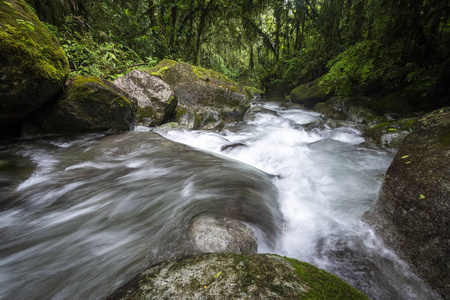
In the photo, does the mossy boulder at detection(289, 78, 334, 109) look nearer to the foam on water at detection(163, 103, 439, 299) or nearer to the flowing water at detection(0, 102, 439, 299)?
the foam on water at detection(163, 103, 439, 299)

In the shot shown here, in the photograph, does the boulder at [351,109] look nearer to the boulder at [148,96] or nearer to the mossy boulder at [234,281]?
the boulder at [148,96]

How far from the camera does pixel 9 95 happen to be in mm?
3105

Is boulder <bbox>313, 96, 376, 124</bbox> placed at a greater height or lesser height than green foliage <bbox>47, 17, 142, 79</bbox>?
lesser

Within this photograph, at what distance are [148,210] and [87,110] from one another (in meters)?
3.15

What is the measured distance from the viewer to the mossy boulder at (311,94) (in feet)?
38.6

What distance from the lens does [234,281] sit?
3.47 feet

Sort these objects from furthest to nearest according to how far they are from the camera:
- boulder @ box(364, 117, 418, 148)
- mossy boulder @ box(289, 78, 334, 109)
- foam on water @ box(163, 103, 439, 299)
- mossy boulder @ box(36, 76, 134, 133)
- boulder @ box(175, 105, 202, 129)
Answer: mossy boulder @ box(289, 78, 334, 109) < boulder @ box(175, 105, 202, 129) < boulder @ box(364, 117, 418, 148) < mossy boulder @ box(36, 76, 134, 133) < foam on water @ box(163, 103, 439, 299)

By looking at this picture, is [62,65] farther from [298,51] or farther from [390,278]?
[298,51]

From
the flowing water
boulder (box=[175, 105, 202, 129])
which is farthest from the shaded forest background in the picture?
the flowing water

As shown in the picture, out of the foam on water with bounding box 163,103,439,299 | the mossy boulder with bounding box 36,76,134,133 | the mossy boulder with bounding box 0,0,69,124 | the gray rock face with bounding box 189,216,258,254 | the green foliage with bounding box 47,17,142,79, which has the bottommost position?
the foam on water with bounding box 163,103,439,299

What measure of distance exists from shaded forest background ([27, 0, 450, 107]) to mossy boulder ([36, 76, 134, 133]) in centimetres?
253

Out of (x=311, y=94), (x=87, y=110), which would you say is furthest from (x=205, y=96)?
(x=311, y=94)

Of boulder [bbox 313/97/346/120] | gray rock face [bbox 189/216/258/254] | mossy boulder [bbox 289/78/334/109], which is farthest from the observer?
mossy boulder [bbox 289/78/334/109]

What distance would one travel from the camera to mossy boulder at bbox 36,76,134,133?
13.5ft
